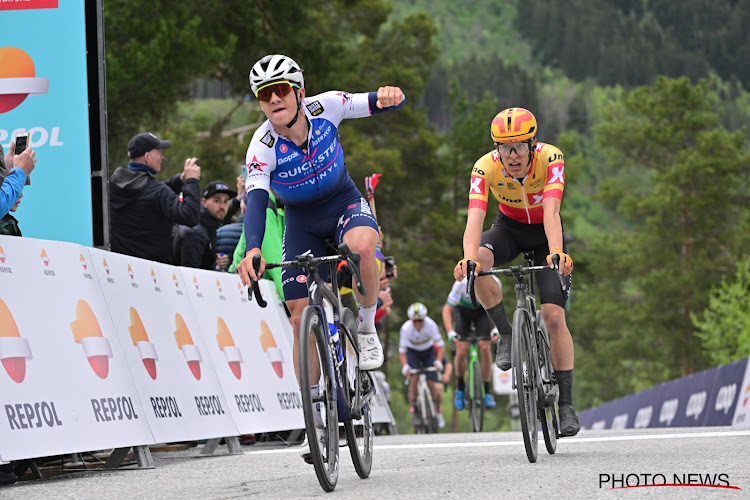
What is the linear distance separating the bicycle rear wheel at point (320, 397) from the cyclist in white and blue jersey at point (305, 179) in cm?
59

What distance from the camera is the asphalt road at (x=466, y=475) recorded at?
611 centimetres

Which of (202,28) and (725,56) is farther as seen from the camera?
(725,56)

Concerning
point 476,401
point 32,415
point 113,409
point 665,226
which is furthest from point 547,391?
point 665,226

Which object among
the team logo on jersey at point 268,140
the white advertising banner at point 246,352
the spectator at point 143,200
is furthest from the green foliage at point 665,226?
the team logo on jersey at point 268,140

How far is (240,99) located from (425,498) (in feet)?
114

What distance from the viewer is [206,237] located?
13.4 metres

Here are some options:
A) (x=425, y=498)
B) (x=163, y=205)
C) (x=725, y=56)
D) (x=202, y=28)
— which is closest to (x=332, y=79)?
(x=202, y=28)

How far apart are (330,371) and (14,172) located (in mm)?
Answer: 2915

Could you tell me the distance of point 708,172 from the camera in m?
66.2

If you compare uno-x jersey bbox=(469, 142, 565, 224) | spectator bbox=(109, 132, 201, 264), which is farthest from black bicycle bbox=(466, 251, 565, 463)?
spectator bbox=(109, 132, 201, 264)

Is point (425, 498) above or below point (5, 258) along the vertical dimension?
below

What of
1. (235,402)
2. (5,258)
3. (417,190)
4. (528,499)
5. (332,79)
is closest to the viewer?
(528,499)

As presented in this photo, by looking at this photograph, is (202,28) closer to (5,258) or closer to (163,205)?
(163,205)

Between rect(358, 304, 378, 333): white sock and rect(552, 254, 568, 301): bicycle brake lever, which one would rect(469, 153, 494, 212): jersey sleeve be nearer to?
rect(552, 254, 568, 301): bicycle brake lever
